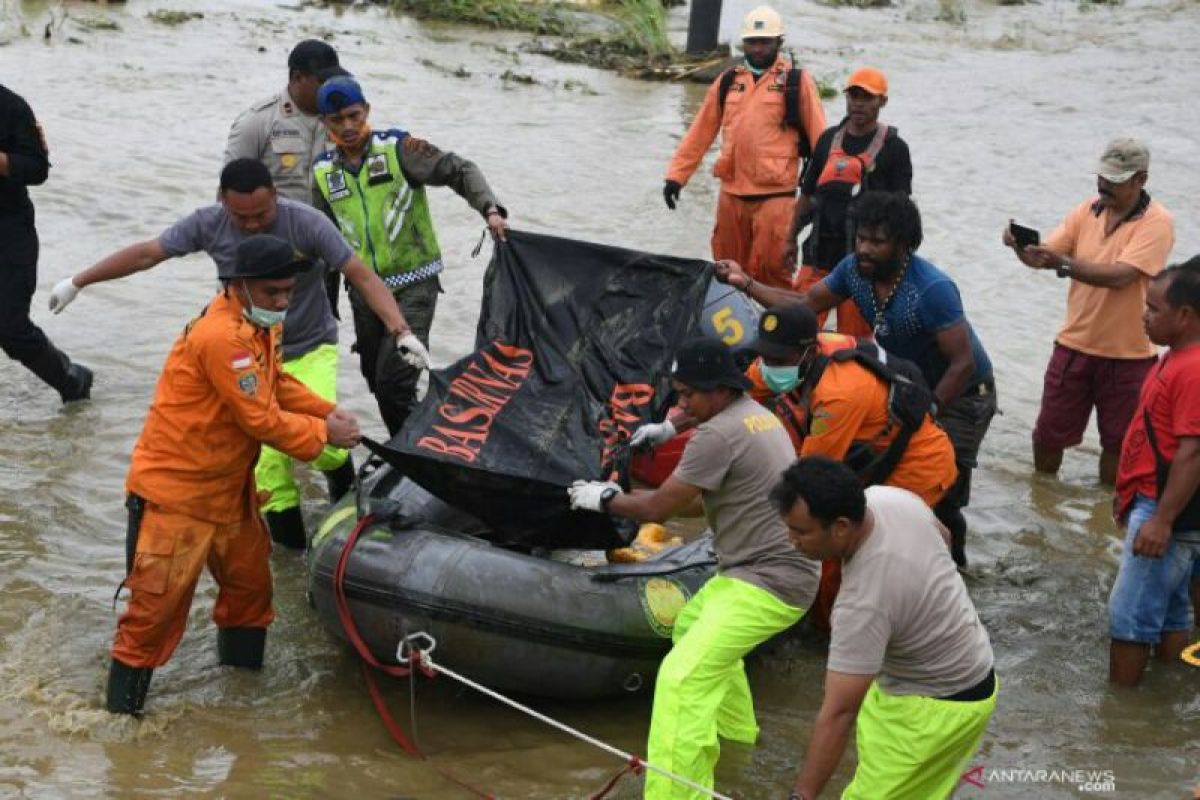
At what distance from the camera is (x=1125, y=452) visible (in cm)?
609

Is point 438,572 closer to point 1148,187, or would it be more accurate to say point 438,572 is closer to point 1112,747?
point 1112,747

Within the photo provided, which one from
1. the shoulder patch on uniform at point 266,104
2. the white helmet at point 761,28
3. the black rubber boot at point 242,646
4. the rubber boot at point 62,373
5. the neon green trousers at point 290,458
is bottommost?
the black rubber boot at point 242,646

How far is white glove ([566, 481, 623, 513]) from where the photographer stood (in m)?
5.54

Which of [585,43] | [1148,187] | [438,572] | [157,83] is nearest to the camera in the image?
[438,572]

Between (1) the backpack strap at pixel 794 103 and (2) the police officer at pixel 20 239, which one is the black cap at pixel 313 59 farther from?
(1) the backpack strap at pixel 794 103

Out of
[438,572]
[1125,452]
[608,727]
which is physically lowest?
[608,727]

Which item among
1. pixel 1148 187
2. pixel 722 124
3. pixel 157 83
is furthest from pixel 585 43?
pixel 722 124

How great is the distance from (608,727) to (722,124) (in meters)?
4.70

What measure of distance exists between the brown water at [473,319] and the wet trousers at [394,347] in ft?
2.26

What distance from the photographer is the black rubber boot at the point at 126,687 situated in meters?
5.59

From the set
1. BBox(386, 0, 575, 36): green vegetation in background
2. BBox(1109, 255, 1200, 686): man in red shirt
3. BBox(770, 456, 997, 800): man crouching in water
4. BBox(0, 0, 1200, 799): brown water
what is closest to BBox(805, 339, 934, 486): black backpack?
BBox(1109, 255, 1200, 686): man in red shirt

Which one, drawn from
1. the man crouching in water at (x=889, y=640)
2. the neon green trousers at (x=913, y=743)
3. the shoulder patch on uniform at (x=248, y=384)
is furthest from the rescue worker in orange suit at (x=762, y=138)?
the neon green trousers at (x=913, y=743)

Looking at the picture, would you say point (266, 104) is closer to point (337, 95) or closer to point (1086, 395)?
point (337, 95)

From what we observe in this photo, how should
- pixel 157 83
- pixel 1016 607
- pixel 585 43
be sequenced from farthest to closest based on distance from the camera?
pixel 585 43, pixel 157 83, pixel 1016 607
